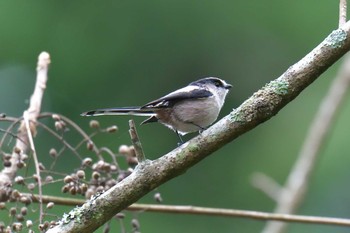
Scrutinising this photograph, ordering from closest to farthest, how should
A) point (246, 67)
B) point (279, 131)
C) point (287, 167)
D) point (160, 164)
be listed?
point (160, 164) < point (287, 167) < point (279, 131) < point (246, 67)

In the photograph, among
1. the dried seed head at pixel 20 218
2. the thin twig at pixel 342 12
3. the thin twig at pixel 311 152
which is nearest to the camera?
the thin twig at pixel 342 12

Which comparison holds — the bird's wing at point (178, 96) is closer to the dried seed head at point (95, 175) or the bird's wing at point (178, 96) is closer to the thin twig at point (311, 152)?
the dried seed head at point (95, 175)

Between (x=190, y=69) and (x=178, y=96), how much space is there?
30.3 ft

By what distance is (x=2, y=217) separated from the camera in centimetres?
711

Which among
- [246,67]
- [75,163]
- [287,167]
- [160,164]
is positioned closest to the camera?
[160,164]

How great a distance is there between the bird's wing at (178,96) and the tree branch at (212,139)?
27.6 inches

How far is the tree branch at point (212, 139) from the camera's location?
2570mm

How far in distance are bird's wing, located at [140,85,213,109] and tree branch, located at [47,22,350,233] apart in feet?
2.30

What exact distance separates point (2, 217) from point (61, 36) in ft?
15.1

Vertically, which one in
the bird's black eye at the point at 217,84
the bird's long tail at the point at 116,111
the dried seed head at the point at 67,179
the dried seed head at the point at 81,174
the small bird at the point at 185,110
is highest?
the bird's black eye at the point at 217,84

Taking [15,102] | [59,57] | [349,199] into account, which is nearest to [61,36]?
[59,57]

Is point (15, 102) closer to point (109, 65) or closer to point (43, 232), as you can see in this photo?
point (109, 65)

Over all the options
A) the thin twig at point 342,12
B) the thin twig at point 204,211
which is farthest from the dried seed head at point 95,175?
the thin twig at point 342,12

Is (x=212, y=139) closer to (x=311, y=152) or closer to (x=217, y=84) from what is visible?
(x=217, y=84)
